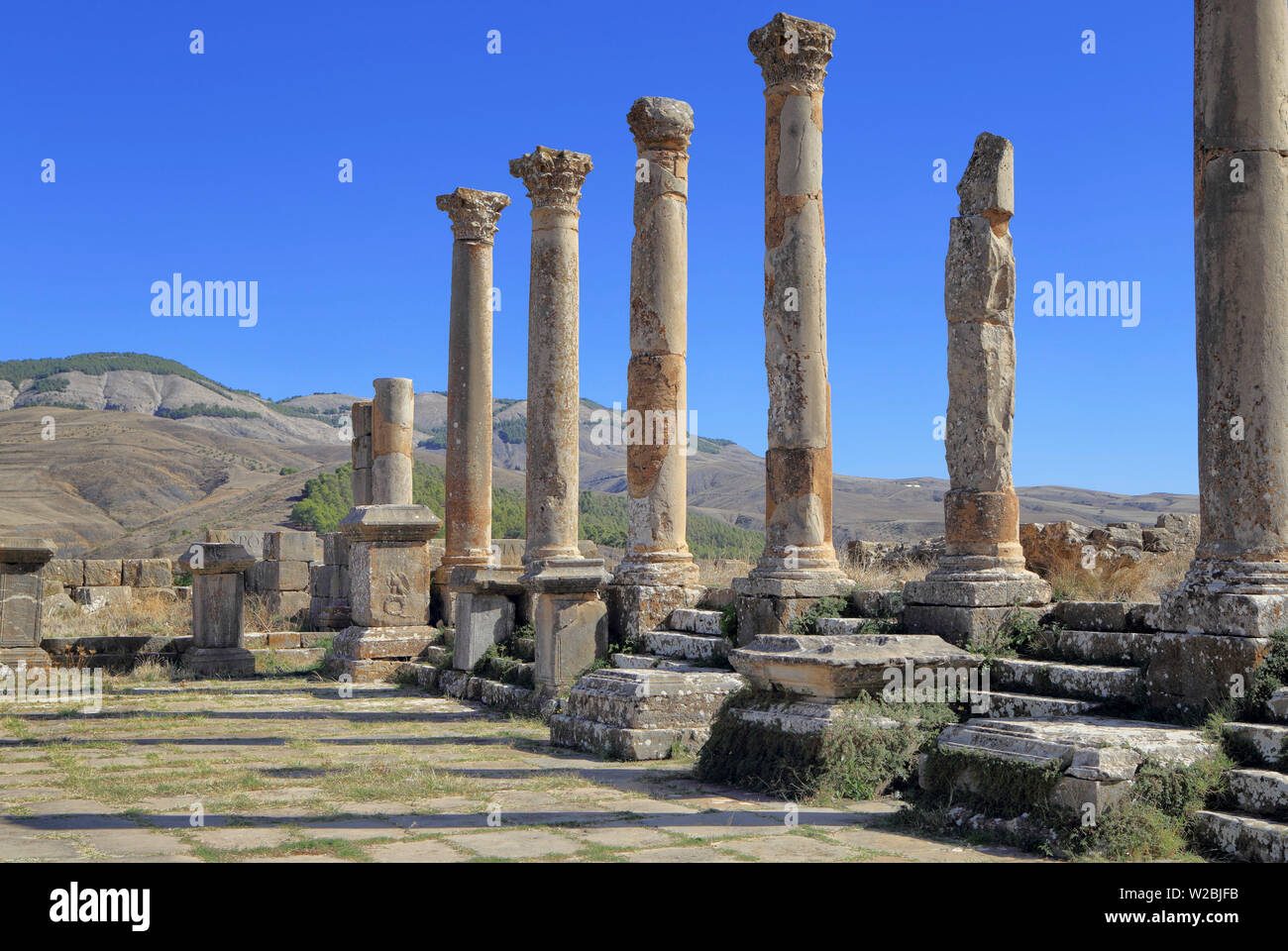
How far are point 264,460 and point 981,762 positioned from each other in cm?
8045

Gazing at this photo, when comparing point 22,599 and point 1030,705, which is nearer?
point 1030,705

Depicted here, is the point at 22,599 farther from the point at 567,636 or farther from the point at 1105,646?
the point at 1105,646

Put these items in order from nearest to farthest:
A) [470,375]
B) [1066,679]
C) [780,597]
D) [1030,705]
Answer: [1030,705] → [1066,679] → [780,597] → [470,375]

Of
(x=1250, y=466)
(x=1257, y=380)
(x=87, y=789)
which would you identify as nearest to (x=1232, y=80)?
(x=1257, y=380)

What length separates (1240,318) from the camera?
23.3 feet

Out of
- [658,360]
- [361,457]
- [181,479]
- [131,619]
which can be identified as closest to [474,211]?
[361,457]

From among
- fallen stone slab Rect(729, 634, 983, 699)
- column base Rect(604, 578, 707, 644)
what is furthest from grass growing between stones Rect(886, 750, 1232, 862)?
column base Rect(604, 578, 707, 644)

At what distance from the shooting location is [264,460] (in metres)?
81.9

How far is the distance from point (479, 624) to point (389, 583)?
8.68ft

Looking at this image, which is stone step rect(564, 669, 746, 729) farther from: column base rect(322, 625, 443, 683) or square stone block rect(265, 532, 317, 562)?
square stone block rect(265, 532, 317, 562)

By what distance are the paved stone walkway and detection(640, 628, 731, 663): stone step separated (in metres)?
1.50

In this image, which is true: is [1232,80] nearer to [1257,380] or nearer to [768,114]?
[1257,380]

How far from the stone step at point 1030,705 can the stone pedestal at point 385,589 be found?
9.56 m

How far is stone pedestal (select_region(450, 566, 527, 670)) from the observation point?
13.8 meters
